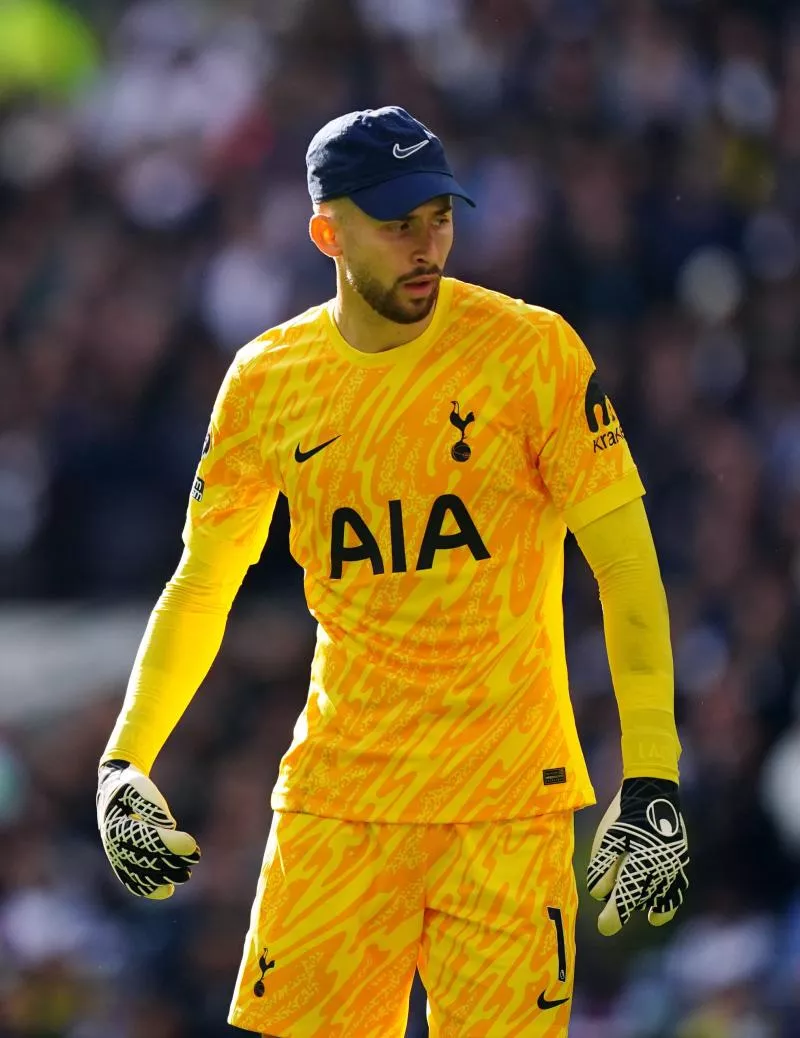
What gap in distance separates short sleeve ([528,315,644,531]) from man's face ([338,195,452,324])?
0.23 m

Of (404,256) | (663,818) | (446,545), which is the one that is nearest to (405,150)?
(404,256)

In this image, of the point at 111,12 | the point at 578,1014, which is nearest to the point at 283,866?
the point at 578,1014

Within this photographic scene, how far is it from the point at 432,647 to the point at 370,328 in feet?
1.86

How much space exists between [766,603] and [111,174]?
3.26 meters

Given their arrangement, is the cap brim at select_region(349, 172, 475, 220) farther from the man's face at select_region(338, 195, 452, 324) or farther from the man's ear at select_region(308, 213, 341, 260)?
the man's ear at select_region(308, 213, 341, 260)

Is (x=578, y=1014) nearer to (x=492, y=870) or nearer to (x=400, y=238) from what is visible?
(x=492, y=870)

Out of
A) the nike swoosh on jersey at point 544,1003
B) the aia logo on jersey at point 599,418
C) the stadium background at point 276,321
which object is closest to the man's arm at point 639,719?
the aia logo on jersey at point 599,418

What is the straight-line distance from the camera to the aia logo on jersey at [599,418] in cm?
338

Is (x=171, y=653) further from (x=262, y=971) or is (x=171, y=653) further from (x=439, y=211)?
(x=439, y=211)

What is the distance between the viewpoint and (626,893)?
3195mm

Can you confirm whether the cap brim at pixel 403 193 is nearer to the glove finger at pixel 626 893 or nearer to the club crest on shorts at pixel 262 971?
the glove finger at pixel 626 893

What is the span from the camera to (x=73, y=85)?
848 centimetres

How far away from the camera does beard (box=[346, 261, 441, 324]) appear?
11.2 feet

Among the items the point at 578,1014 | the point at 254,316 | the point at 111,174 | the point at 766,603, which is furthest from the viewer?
the point at 111,174
